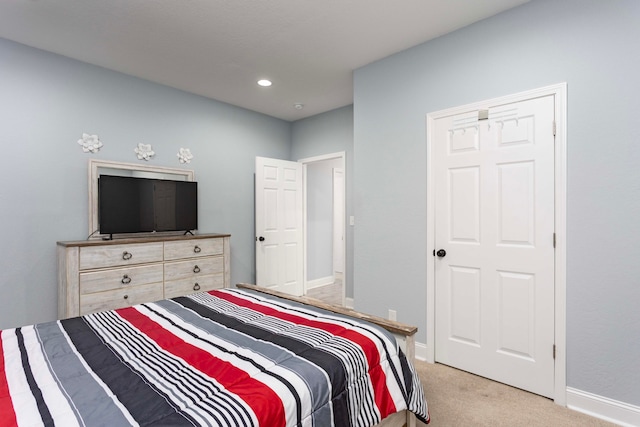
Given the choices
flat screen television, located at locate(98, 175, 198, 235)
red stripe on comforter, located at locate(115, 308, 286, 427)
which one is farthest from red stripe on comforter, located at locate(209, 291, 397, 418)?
flat screen television, located at locate(98, 175, 198, 235)

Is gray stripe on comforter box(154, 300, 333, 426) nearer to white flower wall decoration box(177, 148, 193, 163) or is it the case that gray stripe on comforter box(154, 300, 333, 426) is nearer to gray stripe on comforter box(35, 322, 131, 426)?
→ gray stripe on comforter box(35, 322, 131, 426)

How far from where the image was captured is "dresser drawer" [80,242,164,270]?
2738 mm

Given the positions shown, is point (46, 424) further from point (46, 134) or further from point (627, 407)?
point (46, 134)

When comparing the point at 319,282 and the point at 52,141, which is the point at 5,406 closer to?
the point at 52,141

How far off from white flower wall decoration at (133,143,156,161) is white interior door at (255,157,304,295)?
1.29m

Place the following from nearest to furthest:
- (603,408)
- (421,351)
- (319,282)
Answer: (603,408)
(421,351)
(319,282)

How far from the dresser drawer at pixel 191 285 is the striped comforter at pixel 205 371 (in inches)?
57.6

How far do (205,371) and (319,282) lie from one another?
15.2 feet

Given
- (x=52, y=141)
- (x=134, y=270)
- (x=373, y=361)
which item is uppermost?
(x=52, y=141)

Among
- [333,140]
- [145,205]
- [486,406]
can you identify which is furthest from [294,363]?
[333,140]

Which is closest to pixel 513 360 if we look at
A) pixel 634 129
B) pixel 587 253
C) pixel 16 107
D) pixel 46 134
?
pixel 587 253

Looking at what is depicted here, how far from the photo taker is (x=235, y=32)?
259 centimetres

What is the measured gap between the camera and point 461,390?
2.23 m

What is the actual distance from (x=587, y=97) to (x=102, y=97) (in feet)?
13.3
